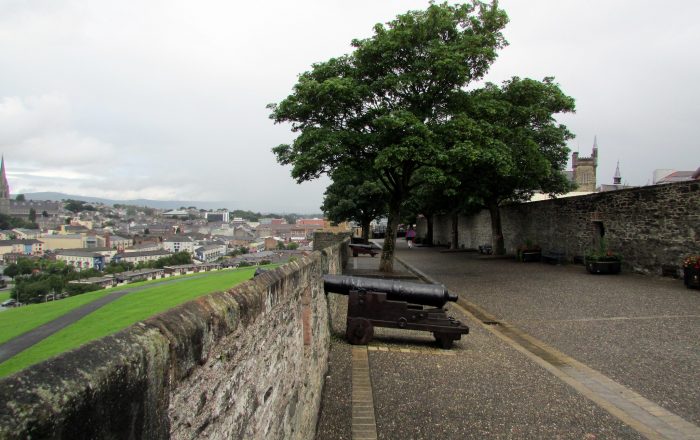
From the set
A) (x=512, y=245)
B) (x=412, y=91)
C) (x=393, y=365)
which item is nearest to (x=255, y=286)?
(x=393, y=365)

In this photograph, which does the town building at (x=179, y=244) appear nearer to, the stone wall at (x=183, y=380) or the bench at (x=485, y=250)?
the bench at (x=485, y=250)

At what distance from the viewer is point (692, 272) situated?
11656mm

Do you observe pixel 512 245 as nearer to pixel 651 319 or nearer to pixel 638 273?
pixel 638 273

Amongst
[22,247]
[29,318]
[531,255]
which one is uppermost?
[531,255]

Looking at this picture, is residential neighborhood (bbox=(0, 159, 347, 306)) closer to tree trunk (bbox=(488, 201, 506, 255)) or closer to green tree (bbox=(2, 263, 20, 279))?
green tree (bbox=(2, 263, 20, 279))

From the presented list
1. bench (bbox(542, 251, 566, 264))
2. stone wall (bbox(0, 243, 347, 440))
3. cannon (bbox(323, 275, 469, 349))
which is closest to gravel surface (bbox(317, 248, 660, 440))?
cannon (bbox(323, 275, 469, 349))

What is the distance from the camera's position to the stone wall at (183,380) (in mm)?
920

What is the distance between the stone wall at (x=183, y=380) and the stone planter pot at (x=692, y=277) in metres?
12.2

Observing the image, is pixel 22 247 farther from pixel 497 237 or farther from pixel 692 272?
pixel 692 272

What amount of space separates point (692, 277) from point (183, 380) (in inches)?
548

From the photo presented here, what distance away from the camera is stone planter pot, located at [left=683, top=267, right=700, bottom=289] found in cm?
1155

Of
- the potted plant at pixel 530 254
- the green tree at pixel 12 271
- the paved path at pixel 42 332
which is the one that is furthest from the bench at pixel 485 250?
the green tree at pixel 12 271

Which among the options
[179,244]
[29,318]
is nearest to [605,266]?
[29,318]

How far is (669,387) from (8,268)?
93.1 meters
